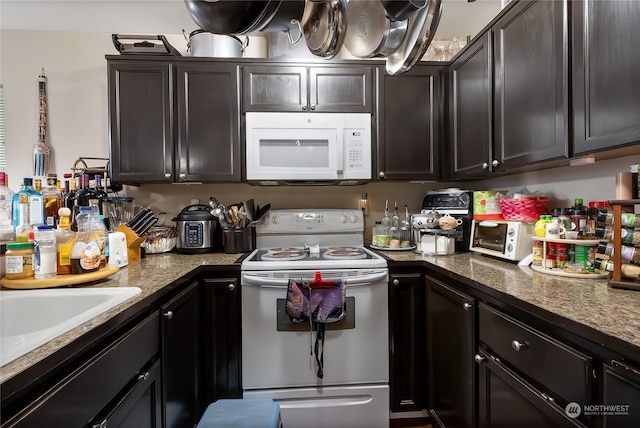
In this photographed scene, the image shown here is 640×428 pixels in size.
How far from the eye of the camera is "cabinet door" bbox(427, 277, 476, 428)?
3.92ft

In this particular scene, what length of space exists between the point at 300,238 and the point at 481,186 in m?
1.42

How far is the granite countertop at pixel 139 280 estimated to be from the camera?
55 centimetres

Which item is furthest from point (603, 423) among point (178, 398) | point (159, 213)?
point (159, 213)

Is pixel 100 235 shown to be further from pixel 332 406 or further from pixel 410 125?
pixel 410 125

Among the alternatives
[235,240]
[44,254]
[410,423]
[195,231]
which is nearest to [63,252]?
[44,254]

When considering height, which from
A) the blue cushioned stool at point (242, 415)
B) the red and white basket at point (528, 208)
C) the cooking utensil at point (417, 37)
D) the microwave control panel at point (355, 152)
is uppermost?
the cooking utensil at point (417, 37)

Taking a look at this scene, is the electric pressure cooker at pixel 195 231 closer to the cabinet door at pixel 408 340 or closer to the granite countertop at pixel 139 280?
the granite countertop at pixel 139 280

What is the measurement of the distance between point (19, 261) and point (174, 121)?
3.82ft

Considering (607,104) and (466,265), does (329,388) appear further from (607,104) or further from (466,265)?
(607,104)

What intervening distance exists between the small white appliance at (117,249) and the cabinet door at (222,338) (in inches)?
15.9

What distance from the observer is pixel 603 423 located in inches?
25.8

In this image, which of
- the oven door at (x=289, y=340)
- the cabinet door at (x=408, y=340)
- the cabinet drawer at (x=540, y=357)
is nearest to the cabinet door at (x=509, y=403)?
the cabinet drawer at (x=540, y=357)

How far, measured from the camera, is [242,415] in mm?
1115

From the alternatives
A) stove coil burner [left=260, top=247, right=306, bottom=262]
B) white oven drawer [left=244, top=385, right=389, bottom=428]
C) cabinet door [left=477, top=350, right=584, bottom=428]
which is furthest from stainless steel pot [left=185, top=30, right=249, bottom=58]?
cabinet door [left=477, top=350, right=584, bottom=428]
